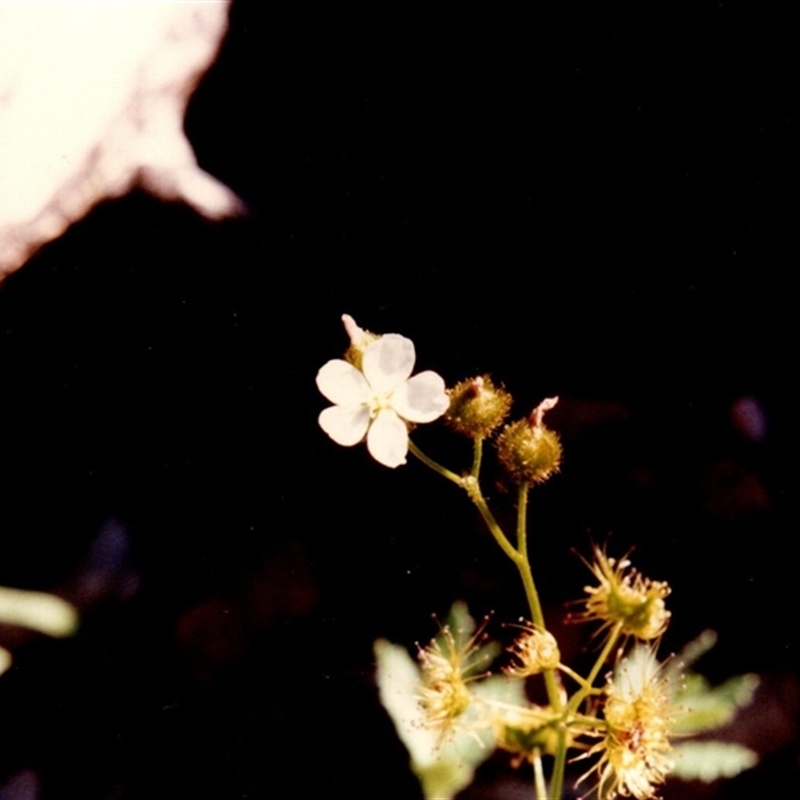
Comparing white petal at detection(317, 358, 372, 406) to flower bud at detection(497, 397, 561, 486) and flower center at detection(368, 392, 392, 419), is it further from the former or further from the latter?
flower bud at detection(497, 397, 561, 486)

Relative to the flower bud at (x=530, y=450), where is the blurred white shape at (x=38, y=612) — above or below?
above

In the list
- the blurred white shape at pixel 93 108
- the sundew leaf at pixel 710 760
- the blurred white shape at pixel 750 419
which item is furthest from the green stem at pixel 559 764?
the blurred white shape at pixel 93 108

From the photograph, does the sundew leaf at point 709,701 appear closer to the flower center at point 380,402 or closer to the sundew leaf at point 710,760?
the sundew leaf at point 710,760

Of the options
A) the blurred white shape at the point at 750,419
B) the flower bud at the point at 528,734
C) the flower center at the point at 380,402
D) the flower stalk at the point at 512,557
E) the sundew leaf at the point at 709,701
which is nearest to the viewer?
the flower bud at the point at 528,734

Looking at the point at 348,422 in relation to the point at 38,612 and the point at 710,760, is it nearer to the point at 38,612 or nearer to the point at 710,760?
the point at 38,612

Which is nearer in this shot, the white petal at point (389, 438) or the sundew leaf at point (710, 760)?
the white petal at point (389, 438)

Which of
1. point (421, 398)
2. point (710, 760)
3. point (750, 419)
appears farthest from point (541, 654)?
point (750, 419)
